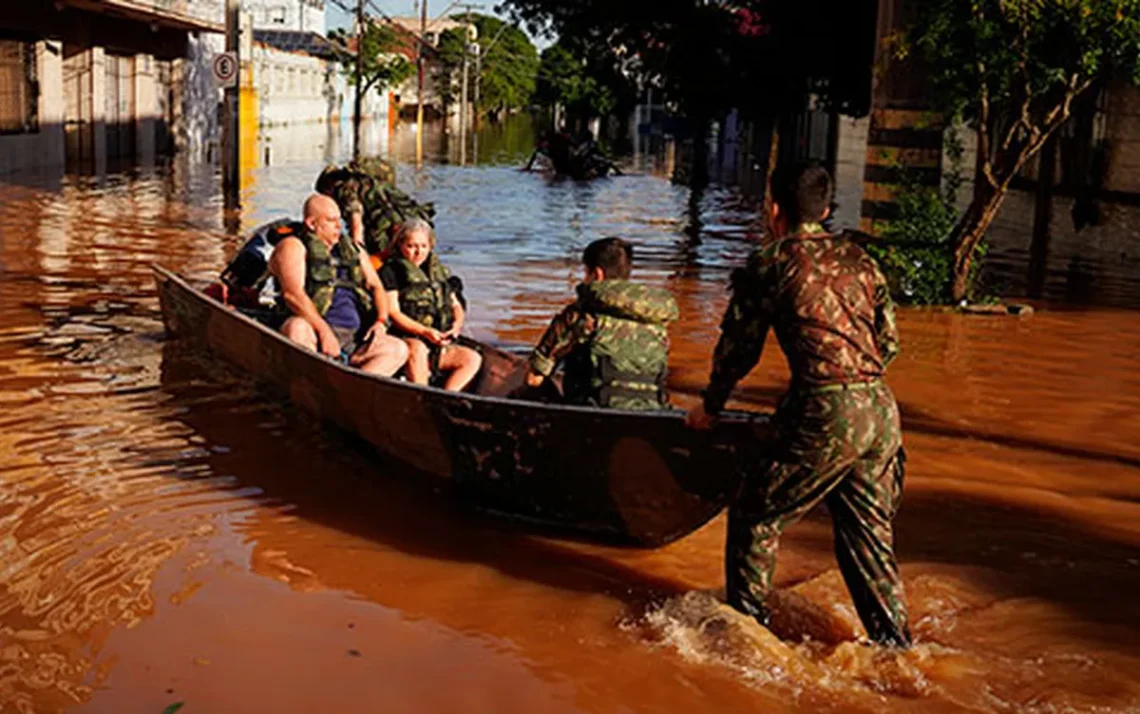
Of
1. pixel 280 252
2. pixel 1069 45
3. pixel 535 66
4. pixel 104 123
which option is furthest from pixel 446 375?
pixel 535 66

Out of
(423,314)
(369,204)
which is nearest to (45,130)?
(369,204)

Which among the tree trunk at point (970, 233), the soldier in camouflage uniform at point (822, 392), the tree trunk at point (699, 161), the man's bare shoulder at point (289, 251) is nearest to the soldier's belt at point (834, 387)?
the soldier in camouflage uniform at point (822, 392)

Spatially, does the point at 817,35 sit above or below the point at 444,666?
above

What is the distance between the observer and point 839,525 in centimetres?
500

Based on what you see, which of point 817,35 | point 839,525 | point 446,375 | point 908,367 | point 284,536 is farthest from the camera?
point 817,35

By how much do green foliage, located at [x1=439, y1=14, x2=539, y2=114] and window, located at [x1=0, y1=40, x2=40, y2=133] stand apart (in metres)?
54.2

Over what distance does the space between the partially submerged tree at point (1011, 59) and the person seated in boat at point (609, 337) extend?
743 centimetres

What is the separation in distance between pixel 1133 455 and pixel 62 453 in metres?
6.34

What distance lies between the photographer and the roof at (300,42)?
6819 centimetres

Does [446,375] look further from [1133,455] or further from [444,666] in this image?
[1133,455]

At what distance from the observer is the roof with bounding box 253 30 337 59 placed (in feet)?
224

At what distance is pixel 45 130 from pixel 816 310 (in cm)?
2594

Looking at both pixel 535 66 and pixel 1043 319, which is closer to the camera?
pixel 1043 319

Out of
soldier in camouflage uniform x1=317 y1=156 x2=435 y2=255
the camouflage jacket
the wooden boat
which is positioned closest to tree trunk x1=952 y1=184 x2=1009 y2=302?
soldier in camouflage uniform x1=317 y1=156 x2=435 y2=255
